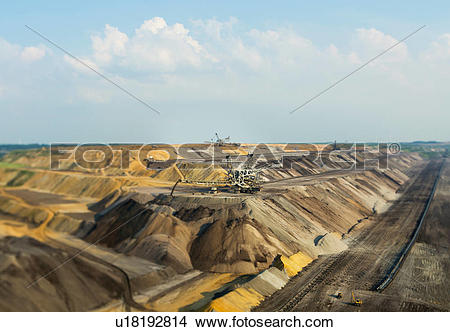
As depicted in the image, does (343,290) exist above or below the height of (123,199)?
below

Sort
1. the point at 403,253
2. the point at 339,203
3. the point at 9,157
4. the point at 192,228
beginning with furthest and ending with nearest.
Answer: the point at 339,203 < the point at 403,253 < the point at 192,228 < the point at 9,157

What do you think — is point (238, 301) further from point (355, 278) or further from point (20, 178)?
point (20, 178)

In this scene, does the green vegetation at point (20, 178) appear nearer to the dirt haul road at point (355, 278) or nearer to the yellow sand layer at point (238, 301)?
the yellow sand layer at point (238, 301)

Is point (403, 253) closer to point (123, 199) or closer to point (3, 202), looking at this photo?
point (123, 199)

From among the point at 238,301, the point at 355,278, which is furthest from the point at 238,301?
the point at 355,278

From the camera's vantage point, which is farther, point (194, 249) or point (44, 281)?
point (194, 249)

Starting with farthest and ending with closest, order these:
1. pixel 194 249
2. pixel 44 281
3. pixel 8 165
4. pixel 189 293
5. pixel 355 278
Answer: pixel 194 249, pixel 355 278, pixel 189 293, pixel 8 165, pixel 44 281

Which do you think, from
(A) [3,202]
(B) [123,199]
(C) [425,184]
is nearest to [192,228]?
(B) [123,199]
